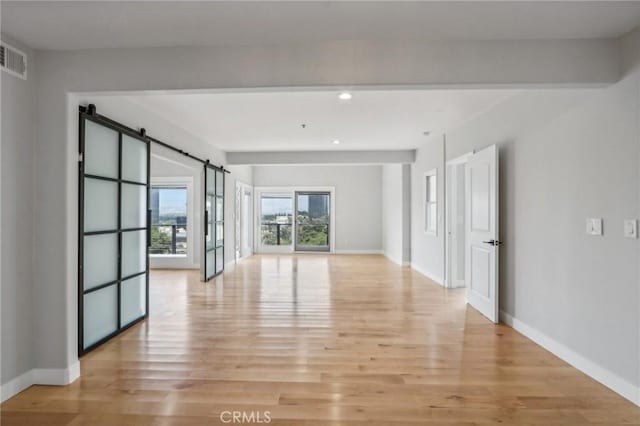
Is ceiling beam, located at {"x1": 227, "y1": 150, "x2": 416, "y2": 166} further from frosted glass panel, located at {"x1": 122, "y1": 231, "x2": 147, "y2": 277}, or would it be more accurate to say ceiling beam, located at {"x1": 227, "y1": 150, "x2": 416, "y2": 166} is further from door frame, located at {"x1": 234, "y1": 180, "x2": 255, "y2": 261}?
frosted glass panel, located at {"x1": 122, "y1": 231, "x2": 147, "y2": 277}

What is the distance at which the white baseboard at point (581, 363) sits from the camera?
2.50m

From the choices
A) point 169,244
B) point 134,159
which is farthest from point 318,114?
point 169,244

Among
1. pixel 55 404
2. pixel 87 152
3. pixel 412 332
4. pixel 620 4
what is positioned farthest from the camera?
pixel 412 332

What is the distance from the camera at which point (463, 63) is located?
2.63 metres

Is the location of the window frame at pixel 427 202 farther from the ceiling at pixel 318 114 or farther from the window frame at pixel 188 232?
the window frame at pixel 188 232

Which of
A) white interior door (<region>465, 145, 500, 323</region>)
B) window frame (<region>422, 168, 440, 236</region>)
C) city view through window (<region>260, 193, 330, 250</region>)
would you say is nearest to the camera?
white interior door (<region>465, 145, 500, 323</region>)

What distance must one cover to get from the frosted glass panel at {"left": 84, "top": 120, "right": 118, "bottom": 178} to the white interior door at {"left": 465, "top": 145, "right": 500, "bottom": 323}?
13.7 feet

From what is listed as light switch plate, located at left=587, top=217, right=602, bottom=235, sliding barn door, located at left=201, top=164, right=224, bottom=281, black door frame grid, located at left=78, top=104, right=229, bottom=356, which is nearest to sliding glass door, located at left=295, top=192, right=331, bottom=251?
sliding barn door, located at left=201, top=164, right=224, bottom=281

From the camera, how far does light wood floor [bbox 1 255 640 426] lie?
7.66ft

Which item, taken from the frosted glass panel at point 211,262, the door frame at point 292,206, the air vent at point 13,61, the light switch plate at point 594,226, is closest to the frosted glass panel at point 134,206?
the air vent at point 13,61

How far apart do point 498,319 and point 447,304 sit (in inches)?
35.0

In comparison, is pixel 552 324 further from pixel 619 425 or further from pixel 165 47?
pixel 165 47

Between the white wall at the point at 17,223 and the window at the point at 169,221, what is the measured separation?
18.9 feet

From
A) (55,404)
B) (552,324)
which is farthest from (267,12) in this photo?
(552,324)
